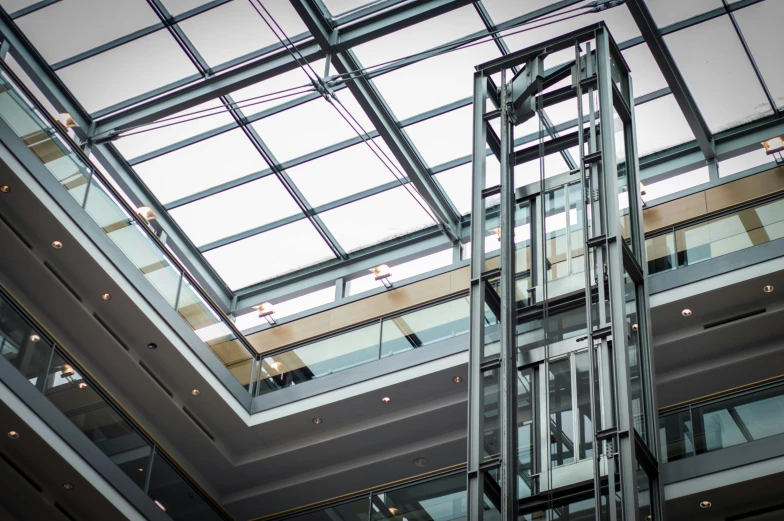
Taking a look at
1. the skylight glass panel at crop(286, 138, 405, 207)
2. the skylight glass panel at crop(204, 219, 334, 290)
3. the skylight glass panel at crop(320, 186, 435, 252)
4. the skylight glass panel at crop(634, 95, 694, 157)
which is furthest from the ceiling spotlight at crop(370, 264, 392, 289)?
the skylight glass panel at crop(634, 95, 694, 157)

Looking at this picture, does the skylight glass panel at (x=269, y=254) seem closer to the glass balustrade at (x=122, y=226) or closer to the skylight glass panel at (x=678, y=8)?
the glass balustrade at (x=122, y=226)

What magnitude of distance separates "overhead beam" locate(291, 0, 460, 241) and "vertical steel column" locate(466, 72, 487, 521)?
3641 millimetres

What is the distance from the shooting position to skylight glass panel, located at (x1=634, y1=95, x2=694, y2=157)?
2113cm

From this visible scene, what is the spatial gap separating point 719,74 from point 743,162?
2151mm

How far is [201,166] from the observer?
22281 mm

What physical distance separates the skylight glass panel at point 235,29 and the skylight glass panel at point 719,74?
699 centimetres

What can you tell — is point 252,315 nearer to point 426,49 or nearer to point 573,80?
point 426,49

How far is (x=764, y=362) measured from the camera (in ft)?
56.3

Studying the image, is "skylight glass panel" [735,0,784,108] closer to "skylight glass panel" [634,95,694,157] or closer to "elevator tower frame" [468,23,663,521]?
"skylight glass panel" [634,95,694,157]

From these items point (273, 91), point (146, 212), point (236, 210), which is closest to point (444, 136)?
point (273, 91)

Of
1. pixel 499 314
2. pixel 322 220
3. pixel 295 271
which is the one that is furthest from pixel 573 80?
pixel 295 271

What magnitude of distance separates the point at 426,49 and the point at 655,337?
6.71 m

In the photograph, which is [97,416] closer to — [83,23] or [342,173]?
[83,23]

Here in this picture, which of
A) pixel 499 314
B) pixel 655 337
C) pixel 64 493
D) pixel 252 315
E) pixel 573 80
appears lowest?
pixel 64 493
